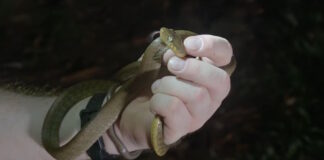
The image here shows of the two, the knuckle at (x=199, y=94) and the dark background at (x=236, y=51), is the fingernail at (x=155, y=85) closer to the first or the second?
the knuckle at (x=199, y=94)

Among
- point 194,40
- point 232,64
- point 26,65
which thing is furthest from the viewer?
point 26,65

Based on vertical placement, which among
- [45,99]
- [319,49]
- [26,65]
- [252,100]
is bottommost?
[252,100]

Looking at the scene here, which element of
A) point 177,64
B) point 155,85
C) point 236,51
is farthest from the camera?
point 236,51

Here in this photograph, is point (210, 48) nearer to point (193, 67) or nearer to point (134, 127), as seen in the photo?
point (193, 67)

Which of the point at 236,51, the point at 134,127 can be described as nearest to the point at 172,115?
the point at 134,127

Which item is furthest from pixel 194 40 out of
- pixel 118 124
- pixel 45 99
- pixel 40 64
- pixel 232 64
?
pixel 40 64

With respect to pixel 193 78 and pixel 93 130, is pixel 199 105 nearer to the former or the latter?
pixel 193 78
